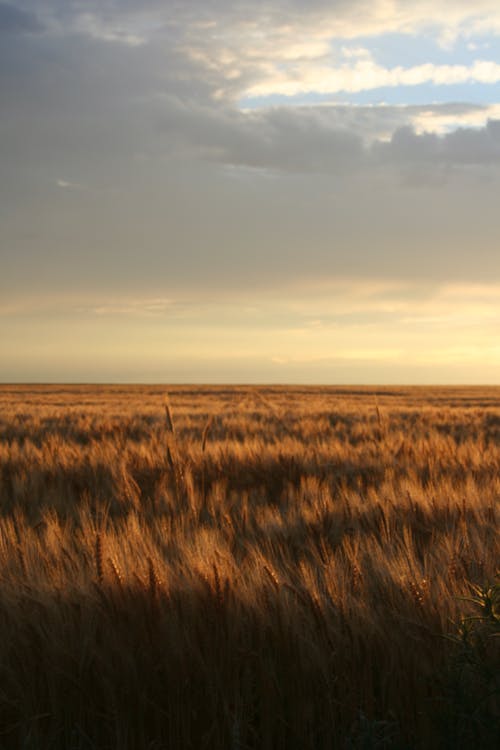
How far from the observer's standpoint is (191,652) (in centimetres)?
199

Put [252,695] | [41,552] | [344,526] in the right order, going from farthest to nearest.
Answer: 1. [344,526]
2. [41,552]
3. [252,695]

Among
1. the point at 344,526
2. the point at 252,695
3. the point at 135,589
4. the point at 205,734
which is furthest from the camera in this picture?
the point at 344,526

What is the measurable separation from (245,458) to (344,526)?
8.71ft

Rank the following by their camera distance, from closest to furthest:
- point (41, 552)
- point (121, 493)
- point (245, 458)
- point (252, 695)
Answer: point (252, 695), point (41, 552), point (121, 493), point (245, 458)

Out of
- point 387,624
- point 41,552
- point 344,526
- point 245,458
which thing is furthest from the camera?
point 245,458

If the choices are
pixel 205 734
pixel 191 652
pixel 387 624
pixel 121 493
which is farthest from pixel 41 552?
pixel 121 493

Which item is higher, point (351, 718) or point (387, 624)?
point (387, 624)

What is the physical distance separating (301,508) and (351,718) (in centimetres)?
208

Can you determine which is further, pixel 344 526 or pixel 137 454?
pixel 137 454

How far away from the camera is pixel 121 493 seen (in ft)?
16.1

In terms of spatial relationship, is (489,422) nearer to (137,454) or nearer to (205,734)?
(137,454)

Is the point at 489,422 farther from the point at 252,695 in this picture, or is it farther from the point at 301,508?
the point at 252,695

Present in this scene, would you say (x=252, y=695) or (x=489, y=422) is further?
(x=489, y=422)

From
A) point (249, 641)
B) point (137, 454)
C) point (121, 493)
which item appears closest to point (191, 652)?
point (249, 641)
